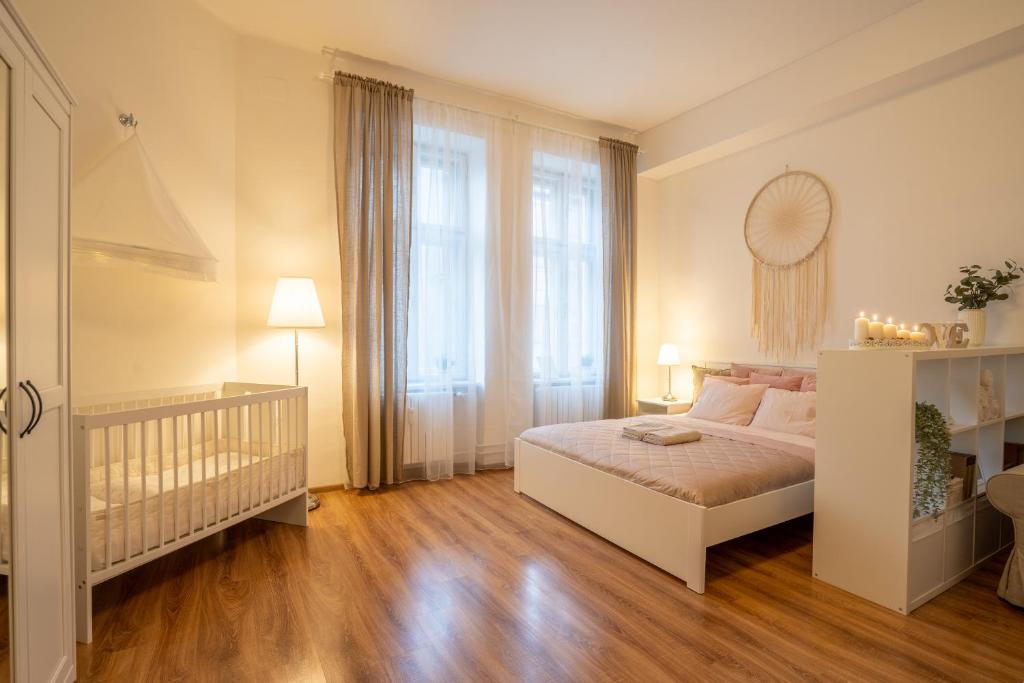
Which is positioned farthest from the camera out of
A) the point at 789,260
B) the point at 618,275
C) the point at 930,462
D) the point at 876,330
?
the point at 618,275

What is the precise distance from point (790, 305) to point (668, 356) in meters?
1.13

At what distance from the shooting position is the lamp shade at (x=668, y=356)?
4.61 meters

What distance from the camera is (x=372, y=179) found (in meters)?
3.48

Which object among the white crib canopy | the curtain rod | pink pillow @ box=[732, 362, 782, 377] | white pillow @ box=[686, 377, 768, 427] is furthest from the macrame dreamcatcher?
the white crib canopy

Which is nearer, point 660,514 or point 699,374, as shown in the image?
point 660,514

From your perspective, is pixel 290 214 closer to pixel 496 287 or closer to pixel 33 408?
pixel 496 287

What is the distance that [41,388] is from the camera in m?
1.34

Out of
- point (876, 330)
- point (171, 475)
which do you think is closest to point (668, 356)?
point (876, 330)

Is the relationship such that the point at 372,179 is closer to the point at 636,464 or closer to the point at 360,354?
the point at 360,354

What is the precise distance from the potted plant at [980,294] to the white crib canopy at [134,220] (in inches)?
167

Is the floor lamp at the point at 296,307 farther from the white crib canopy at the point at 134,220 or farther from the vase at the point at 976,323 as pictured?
the vase at the point at 976,323

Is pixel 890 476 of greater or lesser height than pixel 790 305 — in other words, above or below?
below

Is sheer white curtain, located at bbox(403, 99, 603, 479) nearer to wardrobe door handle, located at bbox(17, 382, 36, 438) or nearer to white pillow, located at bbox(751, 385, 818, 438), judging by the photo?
white pillow, located at bbox(751, 385, 818, 438)

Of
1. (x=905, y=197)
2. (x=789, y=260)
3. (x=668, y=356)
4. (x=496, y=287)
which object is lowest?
(x=668, y=356)
